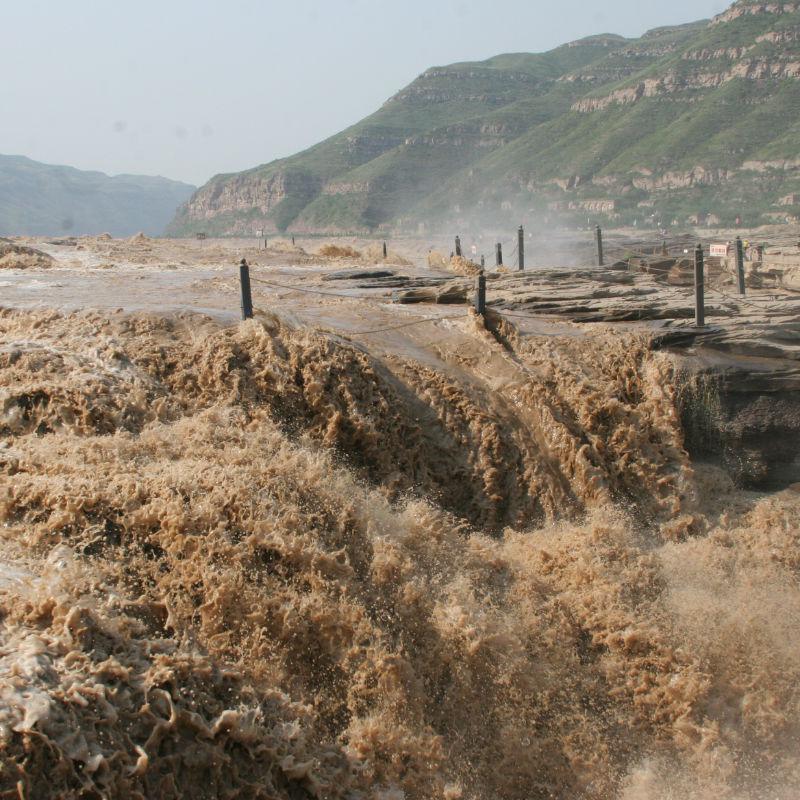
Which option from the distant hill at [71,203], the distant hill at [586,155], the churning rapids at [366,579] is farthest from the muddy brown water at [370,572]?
the distant hill at [71,203]

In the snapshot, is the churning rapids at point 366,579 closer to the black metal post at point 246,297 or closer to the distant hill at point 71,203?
the black metal post at point 246,297

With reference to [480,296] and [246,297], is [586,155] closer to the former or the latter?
[480,296]

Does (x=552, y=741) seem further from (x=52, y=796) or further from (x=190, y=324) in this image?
(x=190, y=324)

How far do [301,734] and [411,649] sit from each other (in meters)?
1.14

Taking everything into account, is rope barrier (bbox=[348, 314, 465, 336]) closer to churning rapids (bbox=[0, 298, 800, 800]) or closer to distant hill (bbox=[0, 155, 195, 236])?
churning rapids (bbox=[0, 298, 800, 800])

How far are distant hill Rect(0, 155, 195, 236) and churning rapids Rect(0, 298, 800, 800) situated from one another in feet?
357

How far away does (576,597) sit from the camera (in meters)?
6.93

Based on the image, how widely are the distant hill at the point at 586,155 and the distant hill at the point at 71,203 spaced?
27331 millimetres

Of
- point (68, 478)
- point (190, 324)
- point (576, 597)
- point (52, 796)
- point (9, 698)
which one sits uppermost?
point (190, 324)

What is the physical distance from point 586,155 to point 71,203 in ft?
333

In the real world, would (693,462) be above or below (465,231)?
below

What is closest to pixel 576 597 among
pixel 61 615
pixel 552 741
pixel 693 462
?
pixel 552 741

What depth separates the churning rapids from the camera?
15.1ft

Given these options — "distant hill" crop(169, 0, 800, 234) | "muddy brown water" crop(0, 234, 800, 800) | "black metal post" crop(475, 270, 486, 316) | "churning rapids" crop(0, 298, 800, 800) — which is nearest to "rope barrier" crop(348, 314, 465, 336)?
"muddy brown water" crop(0, 234, 800, 800)
